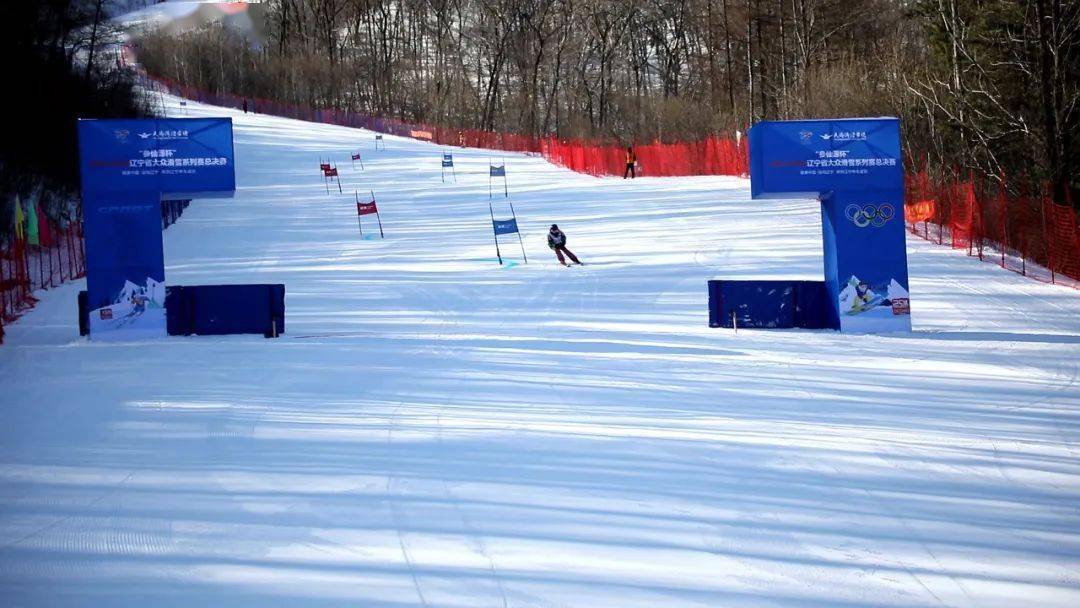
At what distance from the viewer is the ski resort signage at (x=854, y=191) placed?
19281mm

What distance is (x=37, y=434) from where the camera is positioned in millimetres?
12688

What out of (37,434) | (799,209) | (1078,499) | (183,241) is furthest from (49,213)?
(1078,499)

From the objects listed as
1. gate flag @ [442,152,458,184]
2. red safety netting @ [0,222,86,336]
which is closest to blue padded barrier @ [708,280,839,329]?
red safety netting @ [0,222,86,336]

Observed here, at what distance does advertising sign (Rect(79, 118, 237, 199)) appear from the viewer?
19500 millimetres

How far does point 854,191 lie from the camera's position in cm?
1950

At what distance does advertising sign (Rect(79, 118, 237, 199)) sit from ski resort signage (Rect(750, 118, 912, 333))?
8.91m

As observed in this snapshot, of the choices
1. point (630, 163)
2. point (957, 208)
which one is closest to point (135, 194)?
point (957, 208)

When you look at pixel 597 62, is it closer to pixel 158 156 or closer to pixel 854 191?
pixel 854 191

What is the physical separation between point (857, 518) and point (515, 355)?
30.5 ft

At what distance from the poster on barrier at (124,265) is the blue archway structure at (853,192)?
33.2ft

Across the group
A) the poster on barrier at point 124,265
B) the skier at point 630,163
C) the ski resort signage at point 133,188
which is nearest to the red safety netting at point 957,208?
the skier at point 630,163

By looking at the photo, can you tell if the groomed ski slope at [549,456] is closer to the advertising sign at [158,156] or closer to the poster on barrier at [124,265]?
the poster on barrier at [124,265]

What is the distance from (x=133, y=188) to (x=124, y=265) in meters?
1.30

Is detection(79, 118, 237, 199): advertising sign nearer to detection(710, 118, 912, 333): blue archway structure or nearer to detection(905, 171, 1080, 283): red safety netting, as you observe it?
detection(710, 118, 912, 333): blue archway structure
